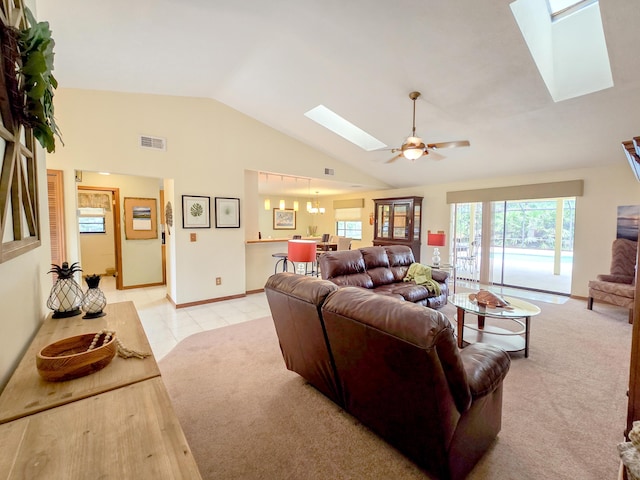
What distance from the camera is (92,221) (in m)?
6.14

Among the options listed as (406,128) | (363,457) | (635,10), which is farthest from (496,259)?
(363,457)

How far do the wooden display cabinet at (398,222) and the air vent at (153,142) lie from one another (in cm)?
533

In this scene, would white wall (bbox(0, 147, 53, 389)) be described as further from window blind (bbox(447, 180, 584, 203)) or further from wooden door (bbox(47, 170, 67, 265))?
window blind (bbox(447, 180, 584, 203))

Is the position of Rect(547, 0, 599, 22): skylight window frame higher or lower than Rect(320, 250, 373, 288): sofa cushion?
higher

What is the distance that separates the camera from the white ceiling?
8.04 feet

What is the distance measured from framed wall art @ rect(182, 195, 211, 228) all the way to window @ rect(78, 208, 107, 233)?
3.01 meters

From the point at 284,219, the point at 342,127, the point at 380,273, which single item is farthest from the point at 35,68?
the point at 284,219

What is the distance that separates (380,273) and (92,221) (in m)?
6.14

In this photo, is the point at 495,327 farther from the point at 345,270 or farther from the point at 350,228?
the point at 350,228

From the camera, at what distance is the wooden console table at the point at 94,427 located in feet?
2.29

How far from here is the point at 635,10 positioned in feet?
7.34

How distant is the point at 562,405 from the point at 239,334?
122 inches

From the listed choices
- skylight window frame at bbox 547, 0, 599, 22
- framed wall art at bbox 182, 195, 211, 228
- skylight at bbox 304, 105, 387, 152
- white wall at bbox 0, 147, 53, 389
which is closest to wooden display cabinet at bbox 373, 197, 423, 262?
skylight at bbox 304, 105, 387, 152

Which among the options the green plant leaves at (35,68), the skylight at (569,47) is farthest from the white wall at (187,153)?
the skylight at (569,47)
